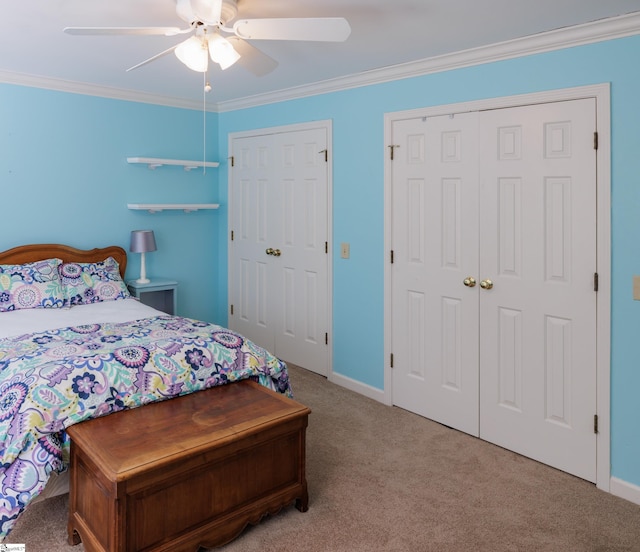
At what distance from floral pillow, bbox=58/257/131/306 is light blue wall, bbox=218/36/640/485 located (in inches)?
49.1

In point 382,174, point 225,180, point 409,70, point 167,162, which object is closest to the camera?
A: point 409,70

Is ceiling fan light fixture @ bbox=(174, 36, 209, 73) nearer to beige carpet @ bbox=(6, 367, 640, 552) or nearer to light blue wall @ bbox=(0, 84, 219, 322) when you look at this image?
beige carpet @ bbox=(6, 367, 640, 552)

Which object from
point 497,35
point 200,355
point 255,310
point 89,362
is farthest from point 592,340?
point 255,310

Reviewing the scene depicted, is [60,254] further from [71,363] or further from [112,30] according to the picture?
[112,30]

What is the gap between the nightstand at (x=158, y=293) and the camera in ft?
14.4

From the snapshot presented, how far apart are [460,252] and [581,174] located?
81cm

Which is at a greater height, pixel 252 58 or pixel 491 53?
pixel 491 53

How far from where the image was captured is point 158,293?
4742mm

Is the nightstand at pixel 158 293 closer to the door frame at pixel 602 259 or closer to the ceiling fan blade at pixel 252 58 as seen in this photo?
the ceiling fan blade at pixel 252 58

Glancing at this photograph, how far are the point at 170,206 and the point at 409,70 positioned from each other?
2305 mm

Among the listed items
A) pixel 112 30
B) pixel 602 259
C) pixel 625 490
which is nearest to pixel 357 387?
pixel 625 490

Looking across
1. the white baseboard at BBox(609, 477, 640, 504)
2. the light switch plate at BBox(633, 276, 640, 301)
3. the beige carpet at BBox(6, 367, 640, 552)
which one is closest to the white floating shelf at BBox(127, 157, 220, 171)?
the beige carpet at BBox(6, 367, 640, 552)

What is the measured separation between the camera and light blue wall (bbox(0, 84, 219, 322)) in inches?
156

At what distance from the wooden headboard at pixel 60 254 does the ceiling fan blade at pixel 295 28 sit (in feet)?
8.84
